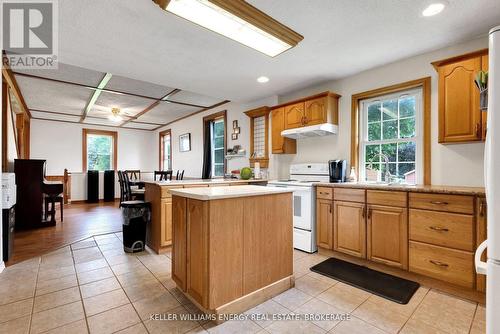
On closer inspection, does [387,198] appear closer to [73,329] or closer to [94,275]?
[73,329]

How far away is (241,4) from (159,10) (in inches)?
28.2

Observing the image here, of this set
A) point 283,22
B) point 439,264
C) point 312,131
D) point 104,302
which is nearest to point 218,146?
point 312,131

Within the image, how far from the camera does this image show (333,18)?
2172 mm

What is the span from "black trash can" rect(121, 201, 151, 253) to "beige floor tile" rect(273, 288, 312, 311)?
2056 mm

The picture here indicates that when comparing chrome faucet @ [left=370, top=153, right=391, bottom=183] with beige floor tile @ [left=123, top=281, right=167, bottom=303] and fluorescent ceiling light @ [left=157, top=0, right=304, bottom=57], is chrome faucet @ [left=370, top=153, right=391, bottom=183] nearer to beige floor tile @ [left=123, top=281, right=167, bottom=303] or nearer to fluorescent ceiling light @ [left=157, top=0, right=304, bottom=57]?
fluorescent ceiling light @ [left=157, top=0, right=304, bottom=57]

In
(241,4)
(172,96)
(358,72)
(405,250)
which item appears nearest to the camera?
(241,4)

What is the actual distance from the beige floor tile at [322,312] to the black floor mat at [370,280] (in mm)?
507

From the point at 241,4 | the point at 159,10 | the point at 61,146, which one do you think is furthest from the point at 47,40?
the point at 61,146

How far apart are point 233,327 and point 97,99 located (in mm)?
5340

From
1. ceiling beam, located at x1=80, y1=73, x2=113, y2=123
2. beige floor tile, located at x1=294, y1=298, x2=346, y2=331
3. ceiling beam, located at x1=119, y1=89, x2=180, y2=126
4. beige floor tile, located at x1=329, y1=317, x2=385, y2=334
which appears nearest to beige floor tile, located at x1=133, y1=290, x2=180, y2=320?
beige floor tile, located at x1=294, y1=298, x2=346, y2=331

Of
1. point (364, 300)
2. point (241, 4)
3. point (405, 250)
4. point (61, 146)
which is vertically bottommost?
point (364, 300)

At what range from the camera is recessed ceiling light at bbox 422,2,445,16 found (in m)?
1.97

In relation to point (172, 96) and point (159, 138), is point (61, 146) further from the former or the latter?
point (172, 96)

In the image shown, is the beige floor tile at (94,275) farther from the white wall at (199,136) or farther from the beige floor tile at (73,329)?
the white wall at (199,136)
